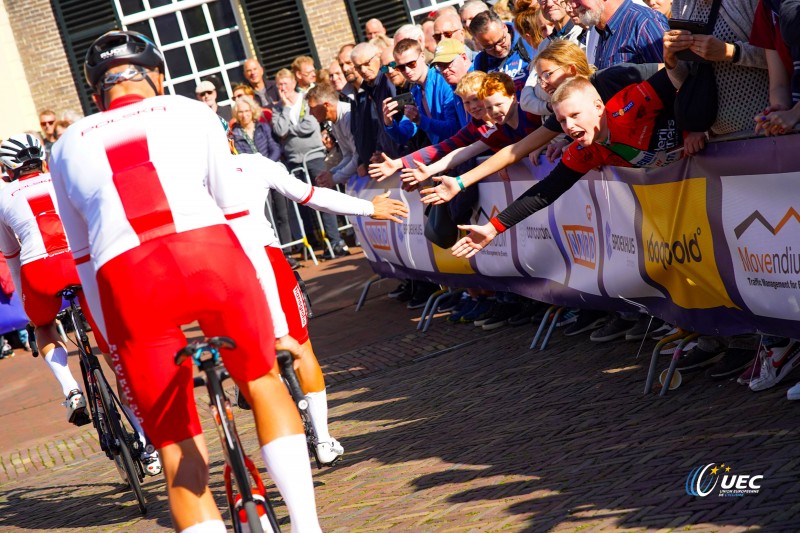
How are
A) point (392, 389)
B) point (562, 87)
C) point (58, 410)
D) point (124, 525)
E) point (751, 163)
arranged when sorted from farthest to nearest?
point (58, 410) → point (392, 389) → point (124, 525) → point (562, 87) → point (751, 163)

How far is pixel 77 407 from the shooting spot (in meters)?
7.76

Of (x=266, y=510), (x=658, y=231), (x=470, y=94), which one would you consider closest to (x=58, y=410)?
(x=470, y=94)

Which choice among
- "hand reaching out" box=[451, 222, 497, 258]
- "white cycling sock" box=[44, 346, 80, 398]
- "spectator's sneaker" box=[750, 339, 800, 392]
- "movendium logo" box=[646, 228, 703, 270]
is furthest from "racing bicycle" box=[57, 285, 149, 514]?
"spectator's sneaker" box=[750, 339, 800, 392]

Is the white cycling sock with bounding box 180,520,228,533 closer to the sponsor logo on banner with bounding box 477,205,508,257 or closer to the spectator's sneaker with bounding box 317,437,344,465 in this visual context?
the spectator's sneaker with bounding box 317,437,344,465

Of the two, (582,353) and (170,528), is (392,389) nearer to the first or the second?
(582,353)

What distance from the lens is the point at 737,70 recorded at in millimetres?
5883

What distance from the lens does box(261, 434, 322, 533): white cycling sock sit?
165 inches

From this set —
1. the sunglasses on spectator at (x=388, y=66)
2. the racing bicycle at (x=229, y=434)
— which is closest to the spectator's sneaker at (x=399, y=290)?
the sunglasses on spectator at (x=388, y=66)

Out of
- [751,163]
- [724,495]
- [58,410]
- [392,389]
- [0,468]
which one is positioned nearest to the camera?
[724,495]

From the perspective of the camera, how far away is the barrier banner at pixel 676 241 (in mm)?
5547

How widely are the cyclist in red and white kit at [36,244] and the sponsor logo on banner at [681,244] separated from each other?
3794mm

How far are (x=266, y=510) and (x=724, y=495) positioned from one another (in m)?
1.89

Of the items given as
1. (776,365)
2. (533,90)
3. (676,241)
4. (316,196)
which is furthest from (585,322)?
(316,196)

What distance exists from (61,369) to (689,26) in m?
4.77
